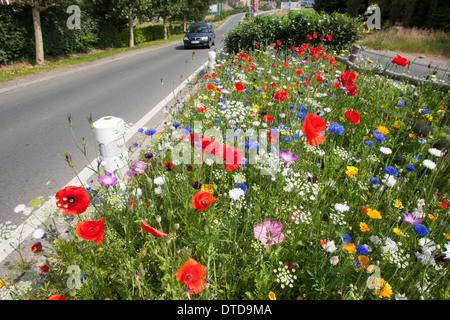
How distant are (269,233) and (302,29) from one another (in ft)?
27.9

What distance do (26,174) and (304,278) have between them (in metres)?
3.53

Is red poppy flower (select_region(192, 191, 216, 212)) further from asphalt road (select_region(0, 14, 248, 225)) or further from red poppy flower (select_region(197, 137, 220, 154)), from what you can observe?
asphalt road (select_region(0, 14, 248, 225))

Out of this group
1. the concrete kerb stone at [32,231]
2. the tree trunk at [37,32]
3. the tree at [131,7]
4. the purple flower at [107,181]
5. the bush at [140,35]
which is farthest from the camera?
the bush at [140,35]

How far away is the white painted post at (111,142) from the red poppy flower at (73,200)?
838 millimetres

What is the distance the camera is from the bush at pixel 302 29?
25.6ft

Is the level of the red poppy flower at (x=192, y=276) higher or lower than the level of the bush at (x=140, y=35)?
lower

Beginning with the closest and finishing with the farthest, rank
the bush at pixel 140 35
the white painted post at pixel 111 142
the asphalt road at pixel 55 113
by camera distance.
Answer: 1. the white painted post at pixel 111 142
2. the asphalt road at pixel 55 113
3. the bush at pixel 140 35

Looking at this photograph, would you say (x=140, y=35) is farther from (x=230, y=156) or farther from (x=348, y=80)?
(x=230, y=156)

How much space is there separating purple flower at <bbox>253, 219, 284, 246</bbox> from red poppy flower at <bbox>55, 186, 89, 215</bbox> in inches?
37.3

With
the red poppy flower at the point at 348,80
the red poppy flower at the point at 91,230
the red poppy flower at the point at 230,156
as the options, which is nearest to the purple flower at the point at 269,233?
the red poppy flower at the point at 230,156

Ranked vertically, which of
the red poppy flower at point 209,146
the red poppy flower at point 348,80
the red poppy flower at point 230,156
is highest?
the red poppy flower at point 348,80

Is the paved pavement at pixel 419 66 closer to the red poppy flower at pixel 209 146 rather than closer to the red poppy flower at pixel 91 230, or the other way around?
the red poppy flower at pixel 209 146
